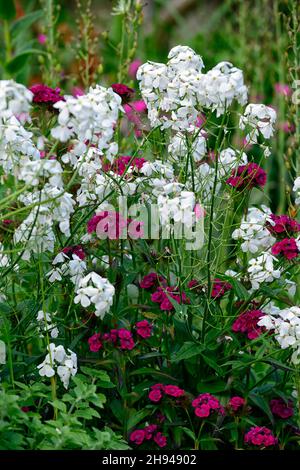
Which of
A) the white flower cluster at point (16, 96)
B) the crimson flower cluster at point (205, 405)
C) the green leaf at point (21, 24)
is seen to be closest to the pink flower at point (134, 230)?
the crimson flower cluster at point (205, 405)

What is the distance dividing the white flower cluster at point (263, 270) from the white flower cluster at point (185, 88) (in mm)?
426

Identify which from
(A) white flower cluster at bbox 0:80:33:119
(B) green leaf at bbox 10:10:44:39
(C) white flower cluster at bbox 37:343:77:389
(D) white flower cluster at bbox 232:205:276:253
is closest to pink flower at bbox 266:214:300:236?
(D) white flower cluster at bbox 232:205:276:253

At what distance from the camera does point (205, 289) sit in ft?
7.95

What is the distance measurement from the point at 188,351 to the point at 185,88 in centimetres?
71

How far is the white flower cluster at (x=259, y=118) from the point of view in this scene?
233 centimetres

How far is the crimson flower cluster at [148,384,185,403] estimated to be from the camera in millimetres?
2218

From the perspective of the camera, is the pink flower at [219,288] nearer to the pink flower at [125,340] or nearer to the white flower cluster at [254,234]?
the white flower cluster at [254,234]

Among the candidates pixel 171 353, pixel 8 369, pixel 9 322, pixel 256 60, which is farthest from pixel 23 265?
pixel 256 60

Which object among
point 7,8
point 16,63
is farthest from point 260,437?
point 7,8

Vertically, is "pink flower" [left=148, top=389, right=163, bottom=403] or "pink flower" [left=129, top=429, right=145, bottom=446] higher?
"pink flower" [left=148, top=389, right=163, bottom=403]

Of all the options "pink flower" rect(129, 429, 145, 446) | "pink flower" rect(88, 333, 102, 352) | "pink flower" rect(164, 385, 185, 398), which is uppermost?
"pink flower" rect(88, 333, 102, 352)

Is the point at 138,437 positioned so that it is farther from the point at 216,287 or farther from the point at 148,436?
the point at 216,287

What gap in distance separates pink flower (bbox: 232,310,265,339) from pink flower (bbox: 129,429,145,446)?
0.38m

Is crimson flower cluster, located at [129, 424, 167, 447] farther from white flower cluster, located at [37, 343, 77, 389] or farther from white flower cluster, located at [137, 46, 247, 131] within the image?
white flower cluster, located at [137, 46, 247, 131]
